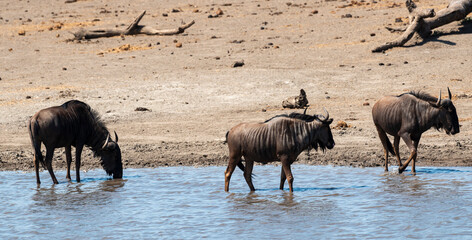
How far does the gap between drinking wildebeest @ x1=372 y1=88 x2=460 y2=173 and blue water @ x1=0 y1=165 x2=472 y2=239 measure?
705mm

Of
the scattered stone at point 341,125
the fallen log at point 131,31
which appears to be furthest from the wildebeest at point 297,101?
the fallen log at point 131,31

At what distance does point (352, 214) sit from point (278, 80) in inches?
439

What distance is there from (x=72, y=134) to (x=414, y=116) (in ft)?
19.3

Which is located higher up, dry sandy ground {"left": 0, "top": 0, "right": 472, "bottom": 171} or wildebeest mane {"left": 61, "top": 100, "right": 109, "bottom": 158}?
wildebeest mane {"left": 61, "top": 100, "right": 109, "bottom": 158}

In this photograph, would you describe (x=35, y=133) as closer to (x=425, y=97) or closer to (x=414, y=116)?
(x=414, y=116)

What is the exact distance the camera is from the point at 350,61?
2289 cm

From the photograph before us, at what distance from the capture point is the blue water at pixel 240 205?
9.26m

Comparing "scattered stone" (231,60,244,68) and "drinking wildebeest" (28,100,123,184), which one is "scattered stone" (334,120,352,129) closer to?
"drinking wildebeest" (28,100,123,184)

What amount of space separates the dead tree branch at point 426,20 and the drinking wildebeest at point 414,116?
11.1 metres

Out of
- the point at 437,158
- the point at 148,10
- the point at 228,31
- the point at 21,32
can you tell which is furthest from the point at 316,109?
the point at 148,10

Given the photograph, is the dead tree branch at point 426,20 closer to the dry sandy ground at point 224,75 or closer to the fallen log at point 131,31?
the dry sandy ground at point 224,75

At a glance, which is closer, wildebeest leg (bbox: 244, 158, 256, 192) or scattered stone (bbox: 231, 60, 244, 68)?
wildebeest leg (bbox: 244, 158, 256, 192)

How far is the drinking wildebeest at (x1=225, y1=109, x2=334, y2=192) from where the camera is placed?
419 inches

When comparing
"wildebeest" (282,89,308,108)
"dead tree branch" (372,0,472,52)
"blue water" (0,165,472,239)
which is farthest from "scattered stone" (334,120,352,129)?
"dead tree branch" (372,0,472,52)
